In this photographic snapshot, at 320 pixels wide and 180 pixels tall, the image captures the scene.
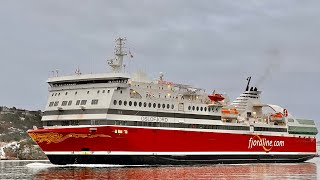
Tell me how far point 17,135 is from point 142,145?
69.4 m

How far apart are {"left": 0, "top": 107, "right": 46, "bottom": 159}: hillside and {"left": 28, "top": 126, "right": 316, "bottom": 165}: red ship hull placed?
42.8 metres

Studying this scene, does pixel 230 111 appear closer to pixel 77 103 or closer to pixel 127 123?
pixel 127 123

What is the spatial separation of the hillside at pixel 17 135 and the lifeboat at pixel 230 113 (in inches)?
1667

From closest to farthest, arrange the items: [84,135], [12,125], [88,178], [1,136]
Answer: [88,178] → [84,135] → [1,136] → [12,125]

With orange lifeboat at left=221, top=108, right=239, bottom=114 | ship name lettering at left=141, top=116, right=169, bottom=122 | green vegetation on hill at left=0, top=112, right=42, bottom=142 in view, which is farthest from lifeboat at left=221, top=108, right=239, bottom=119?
green vegetation on hill at left=0, top=112, right=42, bottom=142

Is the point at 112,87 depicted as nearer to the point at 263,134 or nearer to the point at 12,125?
the point at 263,134

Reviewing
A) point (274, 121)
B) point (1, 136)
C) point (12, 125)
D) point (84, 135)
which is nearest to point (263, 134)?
point (274, 121)

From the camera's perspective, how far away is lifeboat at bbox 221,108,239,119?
2309 inches

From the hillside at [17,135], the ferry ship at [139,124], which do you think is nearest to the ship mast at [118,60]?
the ferry ship at [139,124]

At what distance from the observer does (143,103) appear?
50.9 meters

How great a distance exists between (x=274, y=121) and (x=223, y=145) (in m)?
11.0

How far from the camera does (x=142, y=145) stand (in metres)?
49.5

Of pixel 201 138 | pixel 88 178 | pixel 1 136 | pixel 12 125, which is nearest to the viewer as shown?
pixel 88 178

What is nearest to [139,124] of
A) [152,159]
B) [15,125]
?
[152,159]
